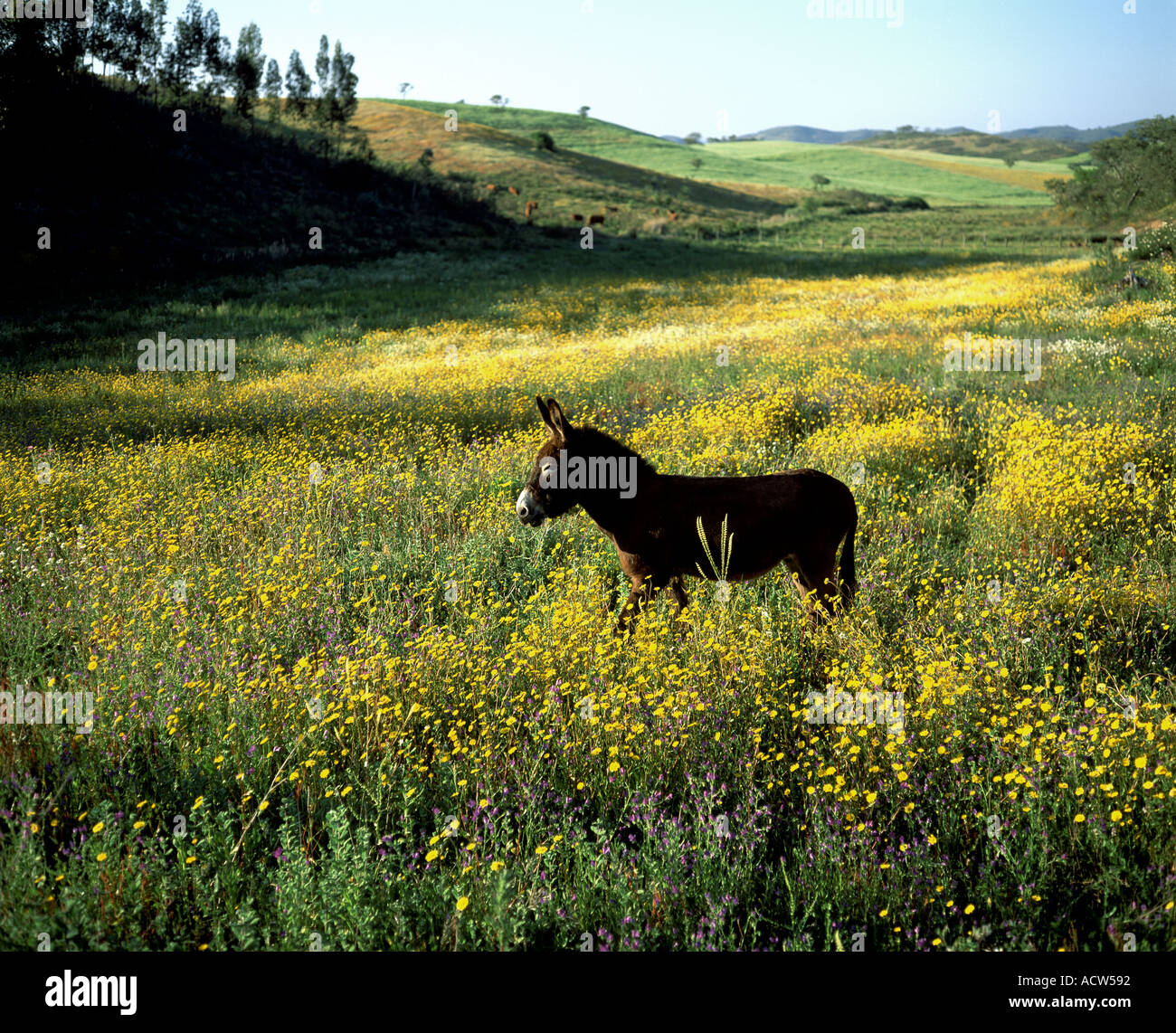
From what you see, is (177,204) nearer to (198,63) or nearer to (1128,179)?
(198,63)

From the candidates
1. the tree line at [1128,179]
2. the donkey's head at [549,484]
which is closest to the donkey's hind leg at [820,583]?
the donkey's head at [549,484]

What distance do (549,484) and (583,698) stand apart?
1.70 m

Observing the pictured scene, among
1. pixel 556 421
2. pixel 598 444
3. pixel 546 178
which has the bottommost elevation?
pixel 598 444

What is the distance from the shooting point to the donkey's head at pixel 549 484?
498 cm

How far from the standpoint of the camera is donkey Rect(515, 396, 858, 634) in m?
5.02

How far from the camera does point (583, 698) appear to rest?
13.2ft

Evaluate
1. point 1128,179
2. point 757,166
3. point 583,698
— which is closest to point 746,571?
point 583,698

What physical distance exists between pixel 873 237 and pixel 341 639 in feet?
197

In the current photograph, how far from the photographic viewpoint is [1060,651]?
459 centimetres

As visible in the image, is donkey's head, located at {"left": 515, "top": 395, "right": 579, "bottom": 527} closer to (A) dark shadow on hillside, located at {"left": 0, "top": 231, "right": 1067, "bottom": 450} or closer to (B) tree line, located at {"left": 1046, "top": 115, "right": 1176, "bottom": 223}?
(A) dark shadow on hillside, located at {"left": 0, "top": 231, "right": 1067, "bottom": 450}

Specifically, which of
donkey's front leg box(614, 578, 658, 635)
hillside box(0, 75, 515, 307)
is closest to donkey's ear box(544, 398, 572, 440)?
donkey's front leg box(614, 578, 658, 635)

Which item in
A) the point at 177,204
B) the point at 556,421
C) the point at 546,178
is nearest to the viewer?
the point at 556,421

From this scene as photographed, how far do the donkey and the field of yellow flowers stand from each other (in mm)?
383

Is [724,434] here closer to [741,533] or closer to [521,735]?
[741,533]
